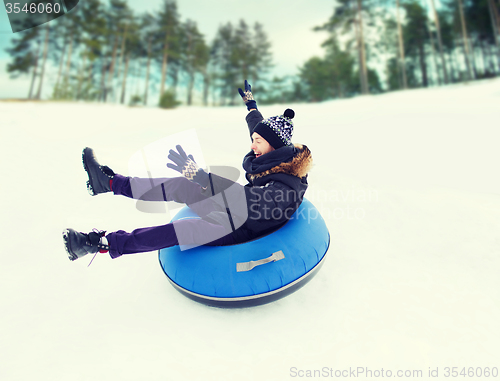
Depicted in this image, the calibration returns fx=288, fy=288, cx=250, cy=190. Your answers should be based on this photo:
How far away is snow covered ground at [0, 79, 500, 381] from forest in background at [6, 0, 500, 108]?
10.3 metres

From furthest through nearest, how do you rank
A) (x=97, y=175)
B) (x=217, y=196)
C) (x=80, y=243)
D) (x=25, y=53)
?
(x=25, y=53) → (x=97, y=175) → (x=217, y=196) → (x=80, y=243)

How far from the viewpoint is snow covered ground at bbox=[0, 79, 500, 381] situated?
1590 millimetres

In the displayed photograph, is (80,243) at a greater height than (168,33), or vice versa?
(168,33)

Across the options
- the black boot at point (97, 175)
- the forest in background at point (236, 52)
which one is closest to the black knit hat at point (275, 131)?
the black boot at point (97, 175)

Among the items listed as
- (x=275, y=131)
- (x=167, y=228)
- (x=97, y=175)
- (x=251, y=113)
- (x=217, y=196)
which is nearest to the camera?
(x=167, y=228)

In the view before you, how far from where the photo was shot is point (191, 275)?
1.84 meters

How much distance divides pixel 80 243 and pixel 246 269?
1.01 metres

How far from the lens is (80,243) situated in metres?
1.73

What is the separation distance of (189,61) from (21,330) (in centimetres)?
1960

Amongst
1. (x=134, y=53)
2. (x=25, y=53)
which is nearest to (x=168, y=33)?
(x=134, y=53)

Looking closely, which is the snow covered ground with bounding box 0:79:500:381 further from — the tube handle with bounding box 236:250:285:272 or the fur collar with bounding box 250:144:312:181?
the fur collar with bounding box 250:144:312:181

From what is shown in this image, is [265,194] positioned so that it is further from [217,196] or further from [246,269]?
[246,269]

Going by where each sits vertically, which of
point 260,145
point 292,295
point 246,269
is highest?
point 260,145

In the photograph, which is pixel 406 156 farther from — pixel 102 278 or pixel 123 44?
pixel 123 44
